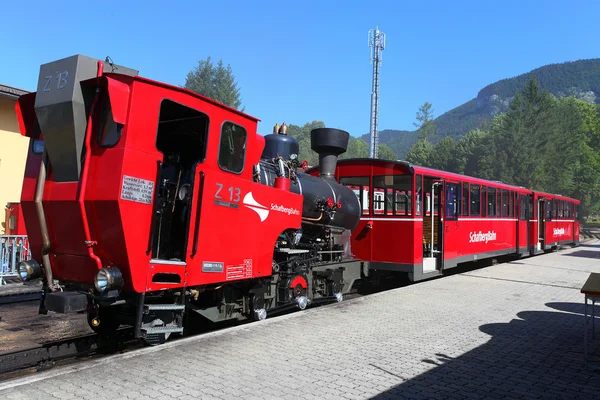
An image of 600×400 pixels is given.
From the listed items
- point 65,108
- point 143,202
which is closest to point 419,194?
point 143,202

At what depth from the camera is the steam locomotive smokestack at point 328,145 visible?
30.3ft

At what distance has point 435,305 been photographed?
837 cm

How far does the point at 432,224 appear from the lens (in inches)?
444

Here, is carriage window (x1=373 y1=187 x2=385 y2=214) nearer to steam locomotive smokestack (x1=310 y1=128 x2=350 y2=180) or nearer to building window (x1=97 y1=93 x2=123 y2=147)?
steam locomotive smokestack (x1=310 y1=128 x2=350 y2=180)

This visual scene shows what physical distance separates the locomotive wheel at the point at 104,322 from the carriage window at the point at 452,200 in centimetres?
880

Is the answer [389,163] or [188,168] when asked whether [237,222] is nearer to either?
[188,168]

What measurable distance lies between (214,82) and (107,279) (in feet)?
225

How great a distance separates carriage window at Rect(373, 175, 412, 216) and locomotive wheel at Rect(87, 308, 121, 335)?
6.72 m

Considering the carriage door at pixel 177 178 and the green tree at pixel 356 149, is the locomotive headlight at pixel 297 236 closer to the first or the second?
the carriage door at pixel 177 178

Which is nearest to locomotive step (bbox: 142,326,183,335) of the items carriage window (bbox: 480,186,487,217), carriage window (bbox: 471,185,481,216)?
carriage window (bbox: 471,185,481,216)

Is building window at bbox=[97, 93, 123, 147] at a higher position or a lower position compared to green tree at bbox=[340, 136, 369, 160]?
lower

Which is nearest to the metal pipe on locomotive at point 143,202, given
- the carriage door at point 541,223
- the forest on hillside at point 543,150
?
the carriage door at point 541,223

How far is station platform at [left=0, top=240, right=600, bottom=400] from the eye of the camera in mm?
4180

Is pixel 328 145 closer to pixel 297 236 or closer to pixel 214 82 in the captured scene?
pixel 297 236
